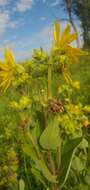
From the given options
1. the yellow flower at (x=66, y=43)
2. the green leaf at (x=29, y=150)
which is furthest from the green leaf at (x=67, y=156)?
the yellow flower at (x=66, y=43)

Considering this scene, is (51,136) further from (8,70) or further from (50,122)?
(8,70)

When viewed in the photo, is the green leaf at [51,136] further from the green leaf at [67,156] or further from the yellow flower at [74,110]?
the yellow flower at [74,110]

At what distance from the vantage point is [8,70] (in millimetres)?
2539

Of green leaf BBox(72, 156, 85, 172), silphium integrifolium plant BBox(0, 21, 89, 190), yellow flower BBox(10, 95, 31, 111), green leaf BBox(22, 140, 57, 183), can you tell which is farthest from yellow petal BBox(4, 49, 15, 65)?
green leaf BBox(72, 156, 85, 172)

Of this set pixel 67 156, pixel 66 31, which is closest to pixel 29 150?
pixel 67 156

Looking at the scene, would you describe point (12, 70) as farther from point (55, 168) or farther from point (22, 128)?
point (55, 168)

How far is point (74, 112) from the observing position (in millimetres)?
2939

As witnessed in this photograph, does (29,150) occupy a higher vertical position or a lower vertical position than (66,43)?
lower

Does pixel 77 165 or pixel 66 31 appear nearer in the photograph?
pixel 66 31

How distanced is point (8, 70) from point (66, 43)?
364 millimetres

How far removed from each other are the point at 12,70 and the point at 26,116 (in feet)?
1.55

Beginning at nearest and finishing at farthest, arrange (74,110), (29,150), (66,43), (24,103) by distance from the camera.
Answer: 1. (66,43)
2. (29,150)
3. (24,103)
4. (74,110)

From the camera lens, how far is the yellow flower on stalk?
249cm

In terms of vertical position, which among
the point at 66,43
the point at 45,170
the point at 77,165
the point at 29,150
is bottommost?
the point at 77,165
